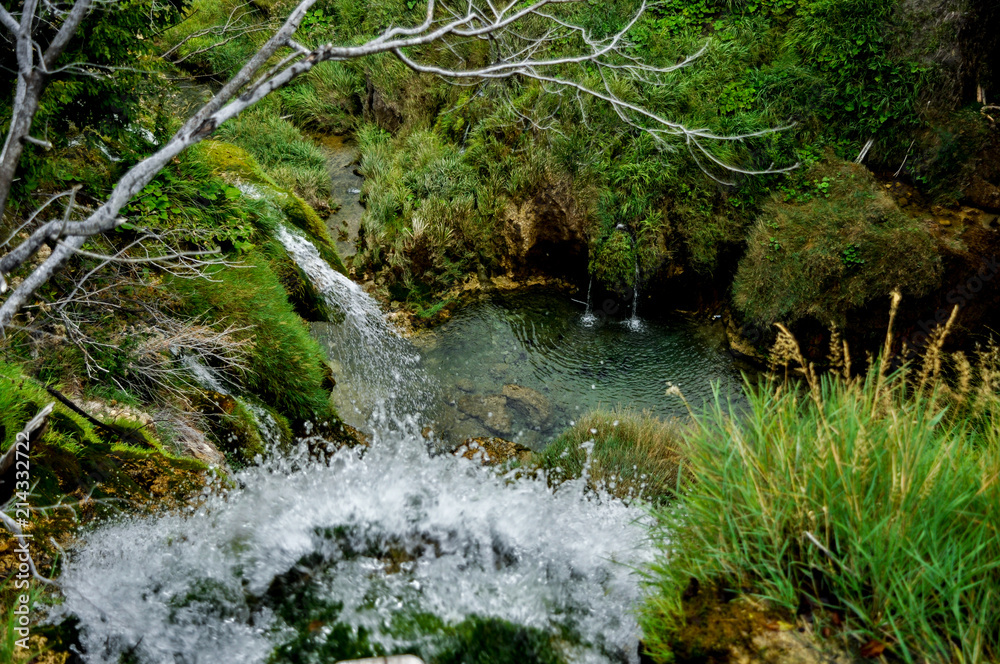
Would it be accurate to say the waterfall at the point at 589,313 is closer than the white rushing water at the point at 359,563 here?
No

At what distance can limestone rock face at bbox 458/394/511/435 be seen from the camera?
639 cm

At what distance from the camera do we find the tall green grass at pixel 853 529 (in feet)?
6.79

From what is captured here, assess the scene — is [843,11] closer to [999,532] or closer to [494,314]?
[494,314]

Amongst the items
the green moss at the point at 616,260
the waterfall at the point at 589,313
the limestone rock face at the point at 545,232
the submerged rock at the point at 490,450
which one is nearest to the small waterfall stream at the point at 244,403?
the submerged rock at the point at 490,450

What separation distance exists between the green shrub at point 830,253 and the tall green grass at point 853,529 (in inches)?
161

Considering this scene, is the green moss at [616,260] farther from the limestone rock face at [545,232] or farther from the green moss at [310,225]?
the green moss at [310,225]

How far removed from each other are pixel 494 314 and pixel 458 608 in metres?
4.90

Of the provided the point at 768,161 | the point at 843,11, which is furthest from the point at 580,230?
the point at 843,11

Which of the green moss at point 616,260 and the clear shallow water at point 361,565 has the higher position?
the green moss at point 616,260

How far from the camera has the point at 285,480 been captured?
4457mm

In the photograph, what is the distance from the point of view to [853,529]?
2.29 meters

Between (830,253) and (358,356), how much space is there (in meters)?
5.51

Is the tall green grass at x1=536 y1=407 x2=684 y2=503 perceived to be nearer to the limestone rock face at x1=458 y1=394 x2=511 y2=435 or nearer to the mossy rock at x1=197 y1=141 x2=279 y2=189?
the limestone rock face at x1=458 y1=394 x2=511 y2=435

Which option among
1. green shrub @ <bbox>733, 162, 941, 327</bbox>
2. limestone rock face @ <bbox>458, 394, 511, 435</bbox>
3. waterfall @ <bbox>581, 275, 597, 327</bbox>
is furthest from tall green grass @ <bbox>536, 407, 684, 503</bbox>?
green shrub @ <bbox>733, 162, 941, 327</bbox>
